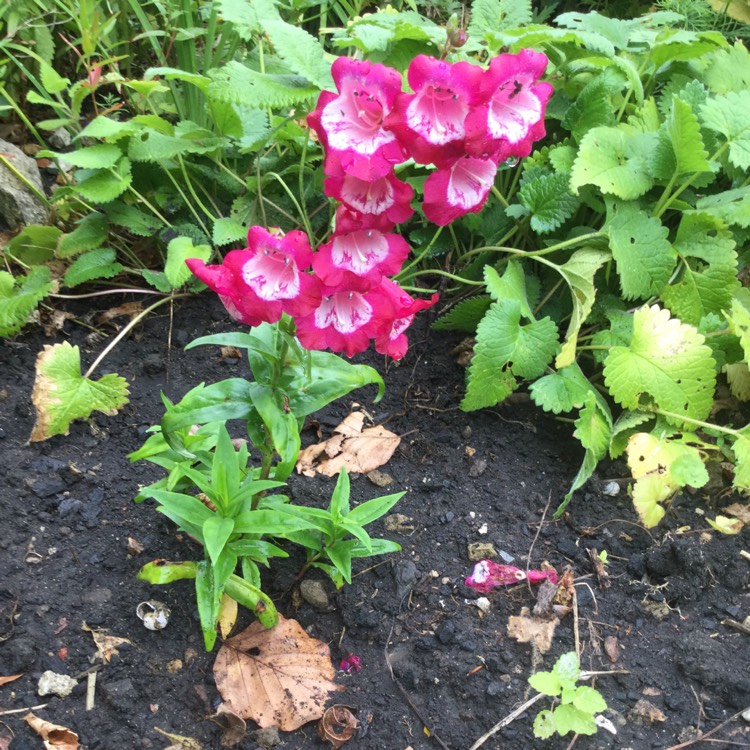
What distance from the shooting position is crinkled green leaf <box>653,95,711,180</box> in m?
1.87

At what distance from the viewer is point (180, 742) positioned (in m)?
1.37

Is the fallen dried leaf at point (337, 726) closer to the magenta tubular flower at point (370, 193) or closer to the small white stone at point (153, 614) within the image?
the small white stone at point (153, 614)

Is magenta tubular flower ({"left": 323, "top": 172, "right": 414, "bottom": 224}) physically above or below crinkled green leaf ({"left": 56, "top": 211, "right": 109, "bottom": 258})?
above

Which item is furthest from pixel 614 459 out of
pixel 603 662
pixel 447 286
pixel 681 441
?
pixel 447 286

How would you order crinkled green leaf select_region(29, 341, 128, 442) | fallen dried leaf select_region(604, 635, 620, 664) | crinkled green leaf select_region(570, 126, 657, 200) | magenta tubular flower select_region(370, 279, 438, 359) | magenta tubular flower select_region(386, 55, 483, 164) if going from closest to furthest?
magenta tubular flower select_region(386, 55, 483, 164), magenta tubular flower select_region(370, 279, 438, 359), fallen dried leaf select_region(604, 635, 620, 664), crinkled green leaf select_region(29, 341, 128, 442), crinkled green leaf select_region(570, 126, 657, 200)

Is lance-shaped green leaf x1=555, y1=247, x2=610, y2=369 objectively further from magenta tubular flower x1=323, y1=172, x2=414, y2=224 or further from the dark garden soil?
magenta tubular flower x1=323, y1=172, x2=414, y2=224

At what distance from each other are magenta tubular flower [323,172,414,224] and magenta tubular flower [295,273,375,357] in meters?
0.16

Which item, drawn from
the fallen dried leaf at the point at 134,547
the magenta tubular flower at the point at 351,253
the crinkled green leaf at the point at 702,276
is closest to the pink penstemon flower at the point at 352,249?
the magenta tubular flower at the point at 351,253

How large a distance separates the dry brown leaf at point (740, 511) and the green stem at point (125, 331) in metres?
1.74

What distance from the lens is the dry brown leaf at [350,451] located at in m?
1.91

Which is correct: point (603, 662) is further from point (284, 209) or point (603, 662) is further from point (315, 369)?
point (284, 209)

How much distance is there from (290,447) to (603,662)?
86 cm

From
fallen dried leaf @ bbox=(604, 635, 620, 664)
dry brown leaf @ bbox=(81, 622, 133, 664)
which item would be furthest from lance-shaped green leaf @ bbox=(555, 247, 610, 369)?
dry brown leaf @ bbox=(81, 622, 133, 664)

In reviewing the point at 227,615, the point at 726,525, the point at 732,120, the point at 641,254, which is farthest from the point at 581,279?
the point at 227,615
